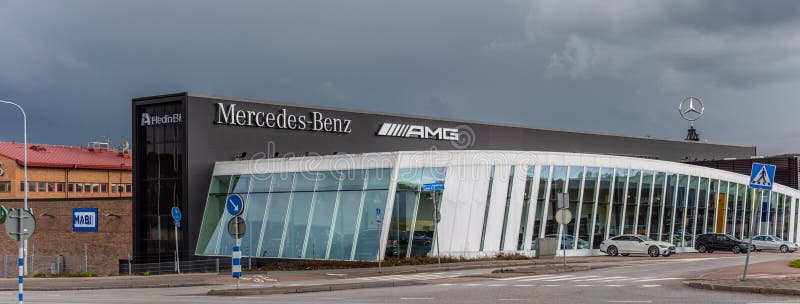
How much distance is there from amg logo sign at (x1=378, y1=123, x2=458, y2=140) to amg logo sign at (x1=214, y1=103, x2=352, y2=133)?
3.24m

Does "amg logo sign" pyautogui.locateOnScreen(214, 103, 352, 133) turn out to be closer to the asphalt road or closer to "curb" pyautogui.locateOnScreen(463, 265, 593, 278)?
the asphalt road

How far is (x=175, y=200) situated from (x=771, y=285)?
1284 inches

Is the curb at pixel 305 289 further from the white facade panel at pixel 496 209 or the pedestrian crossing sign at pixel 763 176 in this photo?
the white facade panel at pixel 496 209

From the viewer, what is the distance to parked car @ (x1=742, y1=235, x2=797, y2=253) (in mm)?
51844

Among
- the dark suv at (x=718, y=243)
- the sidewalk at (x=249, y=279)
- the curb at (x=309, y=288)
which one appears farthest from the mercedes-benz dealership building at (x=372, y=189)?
the curb at (x=309, y=288)

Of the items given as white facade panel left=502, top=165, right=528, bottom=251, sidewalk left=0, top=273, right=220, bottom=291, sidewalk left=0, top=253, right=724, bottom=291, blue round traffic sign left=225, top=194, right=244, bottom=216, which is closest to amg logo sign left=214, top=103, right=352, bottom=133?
white facade panel left=502, top=165, right=528, bottom=251

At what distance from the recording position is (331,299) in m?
22.0

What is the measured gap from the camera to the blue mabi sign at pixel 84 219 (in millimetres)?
50312

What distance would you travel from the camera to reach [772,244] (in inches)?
2068

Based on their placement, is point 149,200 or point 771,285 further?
point 149,200

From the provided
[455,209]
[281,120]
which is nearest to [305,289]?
[455,209]

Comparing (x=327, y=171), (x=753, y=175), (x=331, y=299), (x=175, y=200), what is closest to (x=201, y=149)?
(x=175, y=200)

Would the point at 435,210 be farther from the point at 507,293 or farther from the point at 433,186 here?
the point at 507,293

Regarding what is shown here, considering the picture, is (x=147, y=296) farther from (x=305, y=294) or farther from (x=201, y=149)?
(x=201, y=149)
